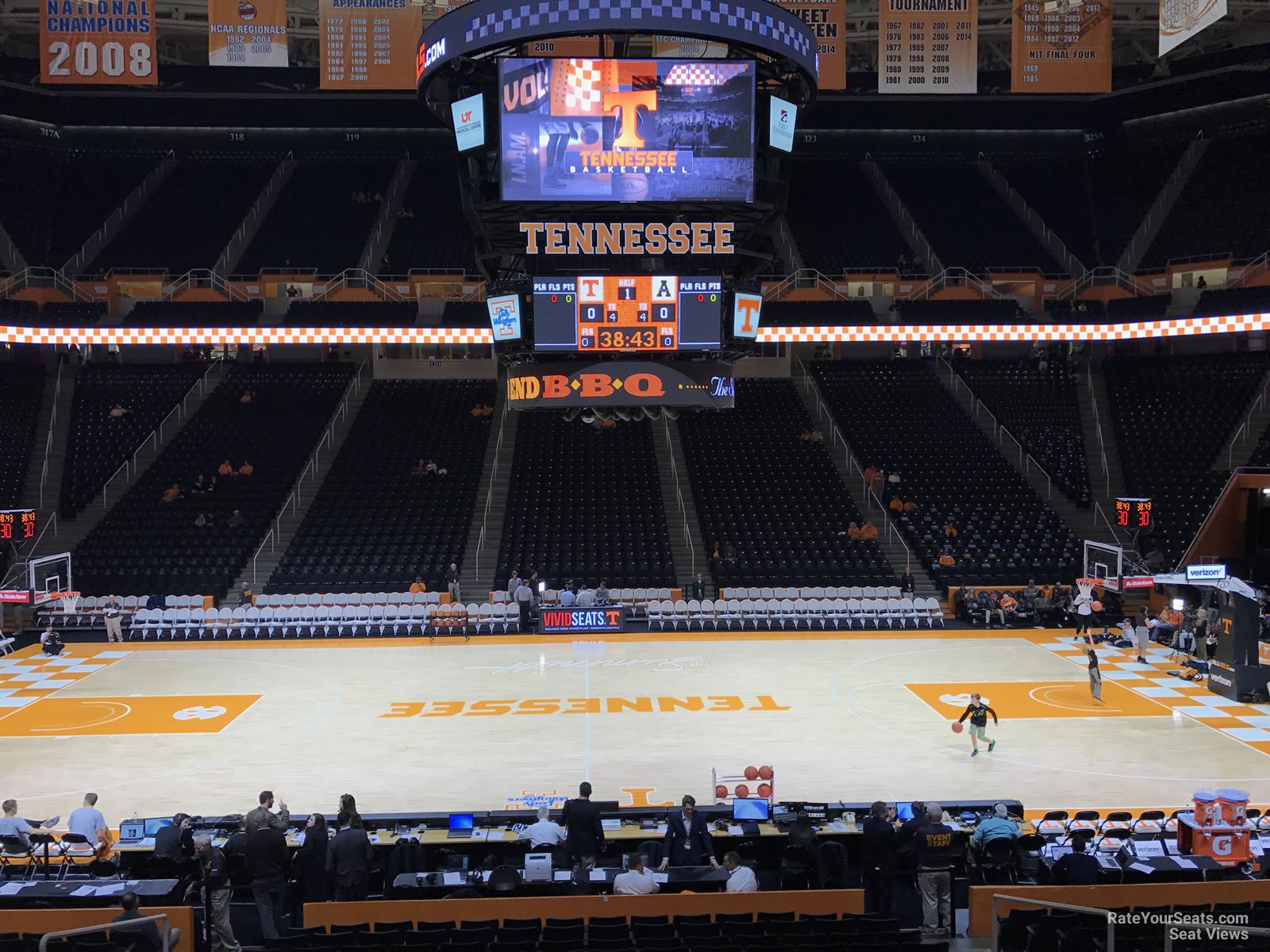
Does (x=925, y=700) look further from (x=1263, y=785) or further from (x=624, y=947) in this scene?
(x=624, y=947)

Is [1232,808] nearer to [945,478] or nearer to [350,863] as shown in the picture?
[350,863]

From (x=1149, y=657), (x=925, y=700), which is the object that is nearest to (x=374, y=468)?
(x=925, y=700)

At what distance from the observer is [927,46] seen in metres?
25.2

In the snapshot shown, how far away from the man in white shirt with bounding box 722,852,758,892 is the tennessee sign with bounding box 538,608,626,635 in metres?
18.5

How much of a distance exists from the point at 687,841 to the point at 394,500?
24.8 metres

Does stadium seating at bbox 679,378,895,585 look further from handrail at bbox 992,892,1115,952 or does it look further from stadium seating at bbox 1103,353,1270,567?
handrail at bbox 992,892,1115,952

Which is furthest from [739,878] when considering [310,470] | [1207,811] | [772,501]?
[310,470]

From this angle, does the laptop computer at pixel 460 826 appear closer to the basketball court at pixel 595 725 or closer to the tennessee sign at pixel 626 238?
the basketball court at pixel 595 725

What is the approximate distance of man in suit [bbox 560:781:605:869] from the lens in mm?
11781

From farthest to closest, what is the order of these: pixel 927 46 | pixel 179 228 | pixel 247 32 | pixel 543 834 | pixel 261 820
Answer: pixel 179 228, pixel 927 46, pixel 247 32, pixel 543 834, pixel 261 820

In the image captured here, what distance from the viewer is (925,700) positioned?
21.3 meters

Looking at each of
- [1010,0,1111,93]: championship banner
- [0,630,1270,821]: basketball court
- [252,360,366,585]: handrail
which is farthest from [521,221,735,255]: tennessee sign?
[252,360,366,585]: handrail

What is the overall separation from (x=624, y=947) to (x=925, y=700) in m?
13.7

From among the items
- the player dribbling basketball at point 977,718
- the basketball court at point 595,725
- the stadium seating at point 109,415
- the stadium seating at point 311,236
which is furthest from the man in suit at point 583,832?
the stadium seating at point 311,236
